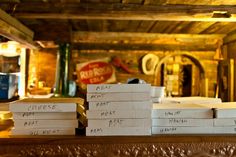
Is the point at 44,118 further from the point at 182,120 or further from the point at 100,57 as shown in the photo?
the point at 100,57

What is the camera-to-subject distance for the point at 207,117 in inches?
65.6

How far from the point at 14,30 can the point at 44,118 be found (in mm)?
2986

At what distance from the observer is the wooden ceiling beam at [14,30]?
3.78 metres

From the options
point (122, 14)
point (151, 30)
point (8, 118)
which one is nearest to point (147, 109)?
point (8, 118)

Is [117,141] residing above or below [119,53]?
below

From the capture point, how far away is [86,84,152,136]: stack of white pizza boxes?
5.23 feet

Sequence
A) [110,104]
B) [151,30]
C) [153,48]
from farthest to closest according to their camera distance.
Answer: [153,48]
[151,30]
[110,104]

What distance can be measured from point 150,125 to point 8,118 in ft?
3.79

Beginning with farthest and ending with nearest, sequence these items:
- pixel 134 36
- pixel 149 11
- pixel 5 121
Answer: pixel 134 36 → pixel 149 11 → pixel 5 121

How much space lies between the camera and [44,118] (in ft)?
5.37

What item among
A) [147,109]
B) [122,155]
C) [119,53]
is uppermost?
[119,53]

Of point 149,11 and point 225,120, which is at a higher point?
point 149,11

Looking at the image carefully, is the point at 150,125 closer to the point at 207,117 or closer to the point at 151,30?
the point at 207,117

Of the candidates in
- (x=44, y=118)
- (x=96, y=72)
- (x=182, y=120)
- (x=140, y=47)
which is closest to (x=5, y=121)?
(x=44, y=118)
